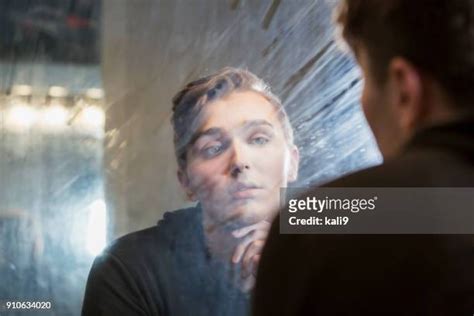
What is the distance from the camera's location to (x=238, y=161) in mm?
1581

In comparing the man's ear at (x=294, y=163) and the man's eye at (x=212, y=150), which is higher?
the man's eye at (x=212, y=150)

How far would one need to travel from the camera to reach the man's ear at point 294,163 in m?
1.59

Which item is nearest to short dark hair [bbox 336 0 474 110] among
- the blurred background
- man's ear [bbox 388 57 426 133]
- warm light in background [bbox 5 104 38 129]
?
man's ear [bbox 388 57 426 133]

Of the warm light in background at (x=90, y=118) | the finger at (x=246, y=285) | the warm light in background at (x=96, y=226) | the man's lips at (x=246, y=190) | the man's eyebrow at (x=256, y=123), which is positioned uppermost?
the warm light in background at (x=90, y=118)

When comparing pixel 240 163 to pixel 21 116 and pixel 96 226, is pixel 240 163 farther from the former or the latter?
pixel 21 116

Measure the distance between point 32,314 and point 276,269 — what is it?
100 centimetres

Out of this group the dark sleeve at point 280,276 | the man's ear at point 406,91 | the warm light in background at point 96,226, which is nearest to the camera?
the dark sleeve at point 280,276

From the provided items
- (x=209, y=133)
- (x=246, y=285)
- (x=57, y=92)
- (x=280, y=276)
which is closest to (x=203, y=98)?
(x=209, y=133)

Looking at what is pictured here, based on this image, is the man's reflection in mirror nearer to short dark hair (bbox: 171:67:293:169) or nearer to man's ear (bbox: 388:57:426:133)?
short dark hair (bbox: 171:67:293:169)

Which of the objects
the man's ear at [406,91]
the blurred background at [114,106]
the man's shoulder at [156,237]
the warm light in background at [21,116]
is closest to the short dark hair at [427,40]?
the man's ear at [406,91]

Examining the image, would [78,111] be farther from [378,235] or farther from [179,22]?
[378,235]

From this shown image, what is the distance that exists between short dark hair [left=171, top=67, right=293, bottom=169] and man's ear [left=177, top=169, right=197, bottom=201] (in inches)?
0.6

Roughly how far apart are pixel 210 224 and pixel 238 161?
0.50 ft

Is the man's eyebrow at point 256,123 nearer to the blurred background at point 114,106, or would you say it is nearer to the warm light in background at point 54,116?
the blurred background at point 114,106
